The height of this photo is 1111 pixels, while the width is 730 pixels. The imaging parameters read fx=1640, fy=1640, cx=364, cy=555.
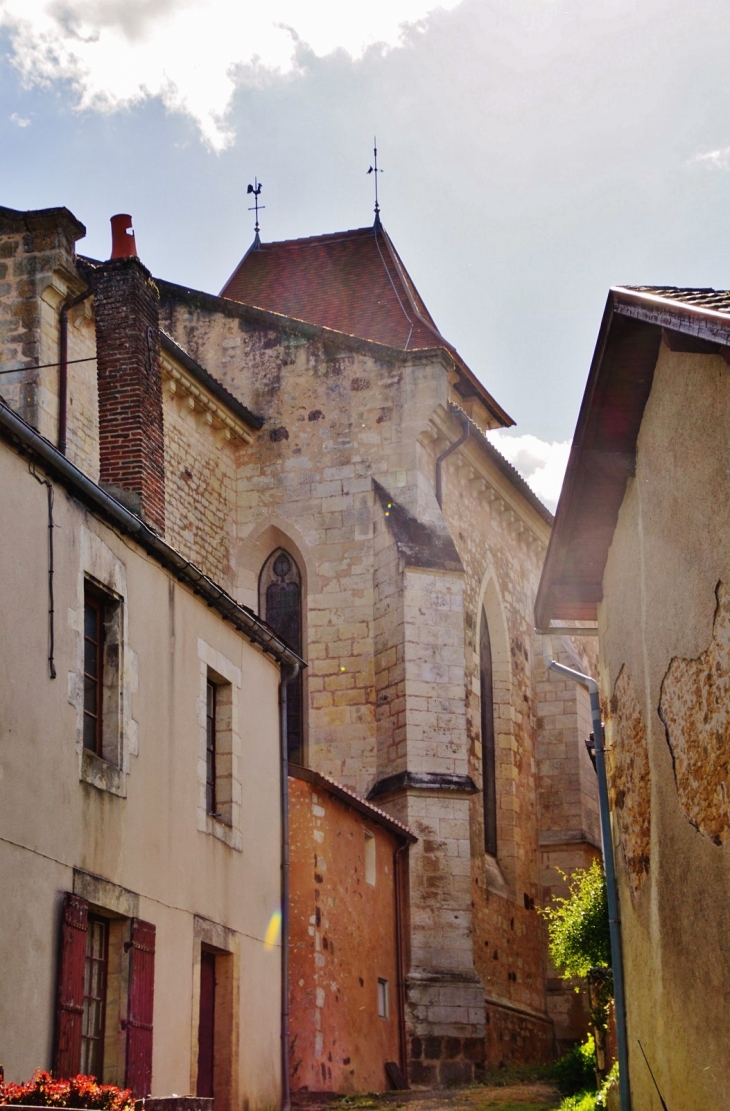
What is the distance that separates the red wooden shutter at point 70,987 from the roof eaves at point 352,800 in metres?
5.04

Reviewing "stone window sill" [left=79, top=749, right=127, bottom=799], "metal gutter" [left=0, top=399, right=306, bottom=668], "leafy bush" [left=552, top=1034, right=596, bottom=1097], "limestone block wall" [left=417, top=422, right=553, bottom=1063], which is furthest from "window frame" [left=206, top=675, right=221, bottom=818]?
"limestone block wall" [left=417, top=422, right=553, bottom=1063]

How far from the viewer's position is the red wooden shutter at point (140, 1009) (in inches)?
402

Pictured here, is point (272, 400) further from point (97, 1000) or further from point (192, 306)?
point (97, 1000)

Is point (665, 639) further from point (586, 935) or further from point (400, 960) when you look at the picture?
point (400, 960)

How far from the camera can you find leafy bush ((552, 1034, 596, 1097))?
602 inches

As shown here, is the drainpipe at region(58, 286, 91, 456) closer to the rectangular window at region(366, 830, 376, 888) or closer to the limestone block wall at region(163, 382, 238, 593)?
the limestone block wall at region(163, 382, 238, 593)

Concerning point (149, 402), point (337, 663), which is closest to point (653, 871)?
point (149, 402)

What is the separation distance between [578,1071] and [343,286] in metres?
13.4

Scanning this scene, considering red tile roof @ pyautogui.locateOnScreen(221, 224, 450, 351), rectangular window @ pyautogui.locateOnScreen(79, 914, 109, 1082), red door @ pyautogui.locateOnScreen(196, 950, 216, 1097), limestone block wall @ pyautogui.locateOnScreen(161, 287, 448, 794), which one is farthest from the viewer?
red tile roof @ pyautogui.locateOnScreen(221, 224, 450, 351)

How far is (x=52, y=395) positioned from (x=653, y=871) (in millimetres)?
7805

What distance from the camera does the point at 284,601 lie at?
20938 millimetres

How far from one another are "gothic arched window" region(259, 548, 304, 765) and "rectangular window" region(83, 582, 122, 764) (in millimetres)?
9405

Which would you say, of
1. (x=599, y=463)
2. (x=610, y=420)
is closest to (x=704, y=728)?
(x=610, y=420)

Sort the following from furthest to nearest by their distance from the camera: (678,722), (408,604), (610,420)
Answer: (408,604) < (610,420) < (678,722)
